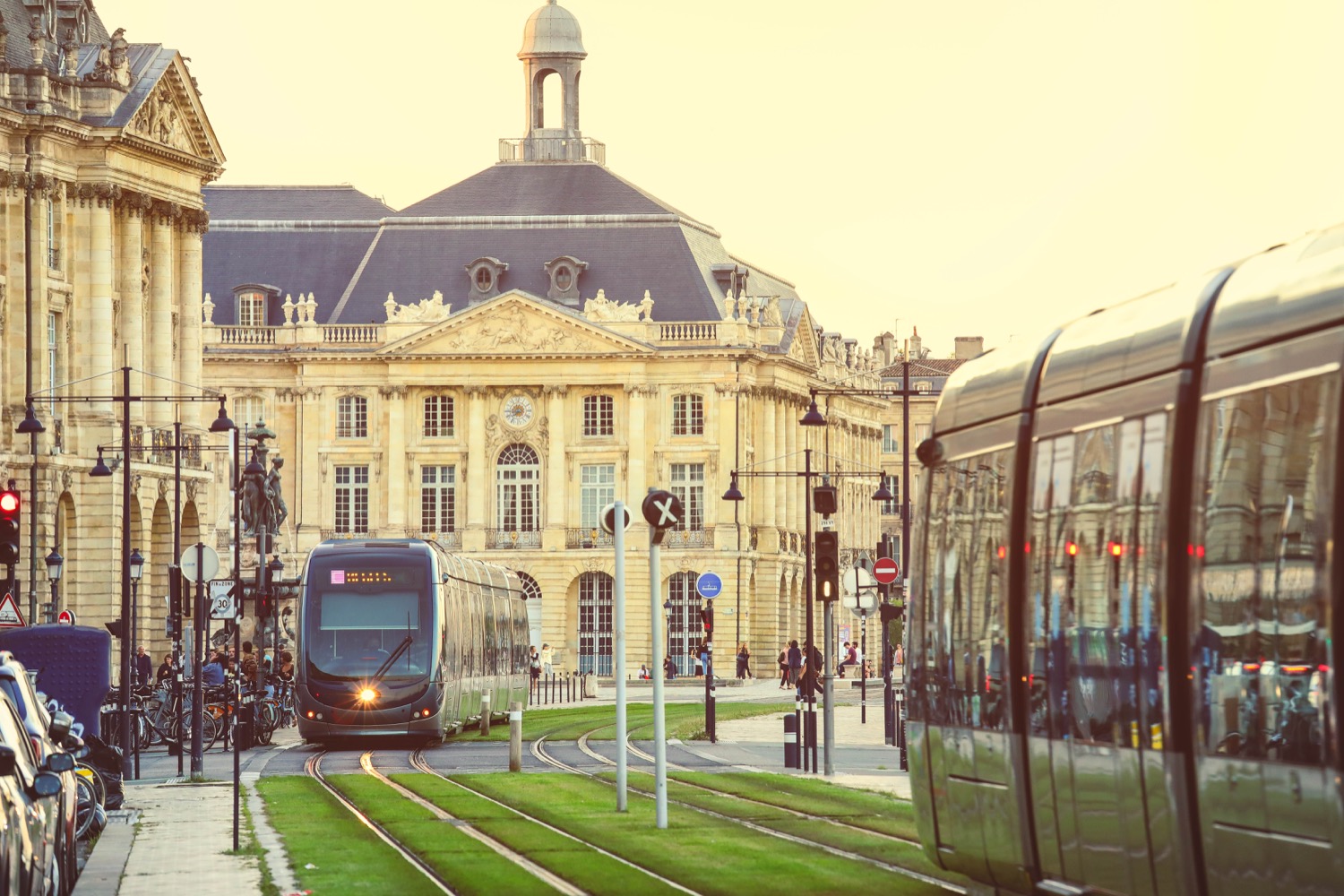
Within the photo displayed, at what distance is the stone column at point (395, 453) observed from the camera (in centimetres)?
11125

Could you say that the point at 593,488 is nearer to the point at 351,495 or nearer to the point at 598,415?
the point at 598,415

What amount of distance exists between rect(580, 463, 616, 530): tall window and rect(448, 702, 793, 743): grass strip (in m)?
38.4

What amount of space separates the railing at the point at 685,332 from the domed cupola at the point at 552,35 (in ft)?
53.0

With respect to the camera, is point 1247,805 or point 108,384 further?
point 108,384

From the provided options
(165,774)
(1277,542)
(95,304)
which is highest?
(95,304)

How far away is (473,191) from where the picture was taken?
115m

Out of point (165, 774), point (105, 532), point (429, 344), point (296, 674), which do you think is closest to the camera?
point (165, 774)

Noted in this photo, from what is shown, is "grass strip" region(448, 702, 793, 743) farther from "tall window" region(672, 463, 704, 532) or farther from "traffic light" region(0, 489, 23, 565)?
"tall window" region(672, 463, 704, 532)

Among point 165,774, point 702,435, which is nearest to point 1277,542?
point 165,774

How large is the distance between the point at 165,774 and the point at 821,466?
82.9 meters

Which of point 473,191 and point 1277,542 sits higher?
point 473,191

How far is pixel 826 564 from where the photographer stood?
32.4 metres

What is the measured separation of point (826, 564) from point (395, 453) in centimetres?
8010

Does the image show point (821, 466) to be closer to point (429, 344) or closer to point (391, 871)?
point (429, 344)
